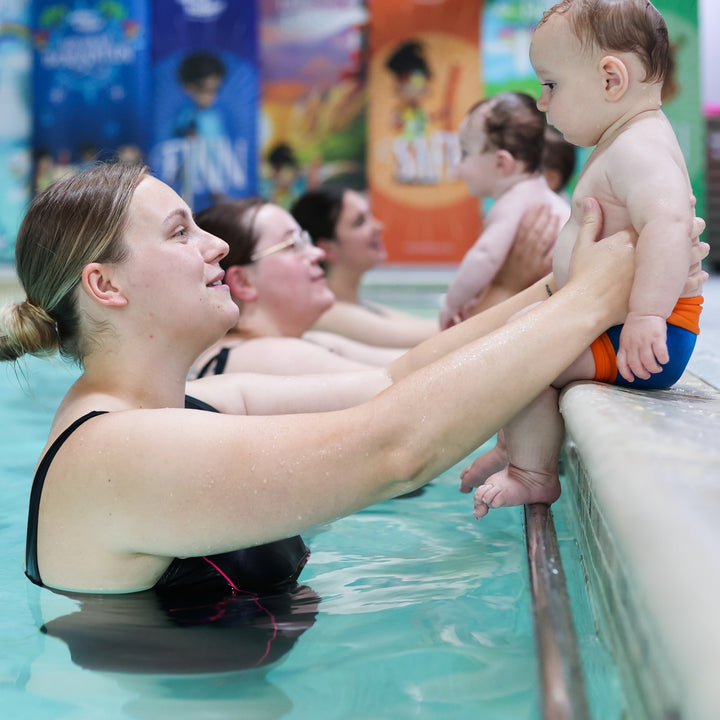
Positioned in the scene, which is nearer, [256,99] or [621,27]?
[621,27]

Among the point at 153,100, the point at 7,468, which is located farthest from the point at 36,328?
the point at 153,100

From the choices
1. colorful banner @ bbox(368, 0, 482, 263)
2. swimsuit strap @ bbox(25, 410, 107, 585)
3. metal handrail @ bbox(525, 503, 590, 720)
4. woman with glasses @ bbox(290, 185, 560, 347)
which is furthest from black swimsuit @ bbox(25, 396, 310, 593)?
colorful banner @ bbox(368, 0, 482, 263)

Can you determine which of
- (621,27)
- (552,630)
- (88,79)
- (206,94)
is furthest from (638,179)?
(88,79)

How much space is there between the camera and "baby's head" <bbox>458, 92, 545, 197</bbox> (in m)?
3.21

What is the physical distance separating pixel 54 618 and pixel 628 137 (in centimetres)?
125

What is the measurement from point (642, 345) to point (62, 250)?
38.0 inches

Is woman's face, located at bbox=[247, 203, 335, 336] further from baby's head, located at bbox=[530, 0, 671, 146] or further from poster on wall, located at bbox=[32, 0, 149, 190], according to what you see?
poster on wall, located at bbox=[32, 0, 149, 190]

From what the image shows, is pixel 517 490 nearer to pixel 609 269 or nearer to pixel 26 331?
pixel 609 269

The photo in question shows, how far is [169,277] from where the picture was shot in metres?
1.63

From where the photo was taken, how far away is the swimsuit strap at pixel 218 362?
277cm

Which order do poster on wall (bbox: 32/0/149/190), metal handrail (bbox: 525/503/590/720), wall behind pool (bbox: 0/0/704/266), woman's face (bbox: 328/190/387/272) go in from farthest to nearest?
1. poster on wall (bbox: 32/0/149/190)
2. wall behind pool (bbox: 0/0/704/266)
3. woman's face (bbox: 328/190/387/272)
4. metal handrail (bbox: 525/503/590/720)

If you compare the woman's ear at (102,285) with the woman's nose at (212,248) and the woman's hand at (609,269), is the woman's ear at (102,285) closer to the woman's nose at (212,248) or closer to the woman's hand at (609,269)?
the woman's nose at (212,248)

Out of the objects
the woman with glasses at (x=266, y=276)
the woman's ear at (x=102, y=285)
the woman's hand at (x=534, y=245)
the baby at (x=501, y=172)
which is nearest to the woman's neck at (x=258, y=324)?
the woman with glasses at (x=266, y=276)

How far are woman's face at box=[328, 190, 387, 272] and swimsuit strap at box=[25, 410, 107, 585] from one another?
9.73 feet
